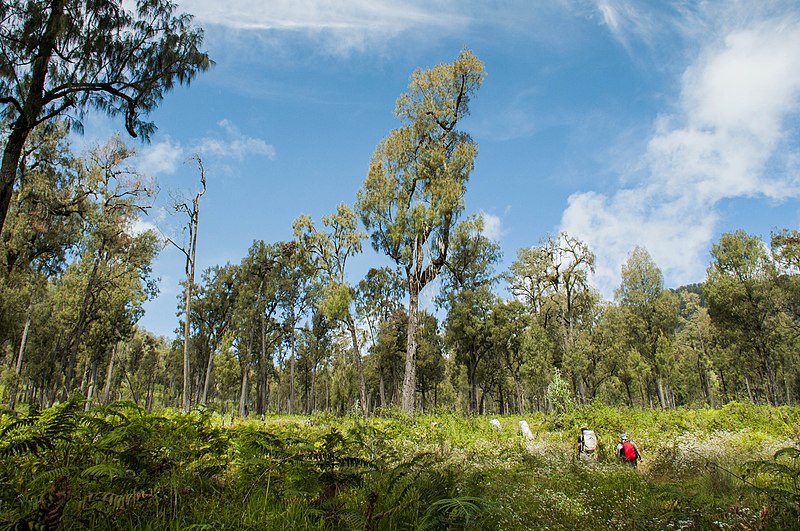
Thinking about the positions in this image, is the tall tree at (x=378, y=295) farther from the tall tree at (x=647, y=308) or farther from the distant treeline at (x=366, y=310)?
the tall tree at (x=647, y=308)

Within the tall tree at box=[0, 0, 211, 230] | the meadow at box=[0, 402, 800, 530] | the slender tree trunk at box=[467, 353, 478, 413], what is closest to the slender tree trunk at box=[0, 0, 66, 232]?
the tall tree at box=[0, 0, 211, 230]

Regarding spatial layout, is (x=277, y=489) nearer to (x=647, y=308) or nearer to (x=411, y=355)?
(x=411, y=355)

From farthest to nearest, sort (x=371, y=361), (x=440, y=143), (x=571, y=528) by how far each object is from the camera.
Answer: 1. (x=371, y=361)
2. (x=440, y=143)
3. (x=571, y=528)

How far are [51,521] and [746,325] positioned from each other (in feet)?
133

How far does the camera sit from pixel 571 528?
468 centimetres

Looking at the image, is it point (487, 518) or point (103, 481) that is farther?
point (487, 518)

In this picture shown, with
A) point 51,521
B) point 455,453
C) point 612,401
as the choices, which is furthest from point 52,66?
point 612,401

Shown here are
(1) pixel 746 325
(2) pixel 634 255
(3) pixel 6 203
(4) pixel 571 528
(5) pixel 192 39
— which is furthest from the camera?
(2) pixel 634 255

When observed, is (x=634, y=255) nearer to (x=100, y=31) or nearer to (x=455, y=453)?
(x=455, y=453)

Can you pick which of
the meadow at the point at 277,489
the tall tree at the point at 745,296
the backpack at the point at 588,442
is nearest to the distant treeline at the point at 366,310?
the tall tree at the point at 745,296

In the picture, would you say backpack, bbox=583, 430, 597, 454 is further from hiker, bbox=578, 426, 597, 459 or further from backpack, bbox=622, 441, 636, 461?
backpack, bbox=622, 441, 636, 461

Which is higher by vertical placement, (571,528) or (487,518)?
(487,518)

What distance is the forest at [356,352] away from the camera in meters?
3.71

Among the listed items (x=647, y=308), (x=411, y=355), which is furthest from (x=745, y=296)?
(x=411, y=355)
